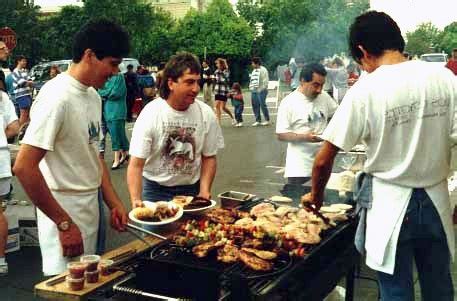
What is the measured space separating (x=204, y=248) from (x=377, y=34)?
4.56 feet

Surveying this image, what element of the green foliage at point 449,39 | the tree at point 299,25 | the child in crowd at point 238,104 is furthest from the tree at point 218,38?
the green foliage at point 449,39

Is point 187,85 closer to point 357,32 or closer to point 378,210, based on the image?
point 357,32

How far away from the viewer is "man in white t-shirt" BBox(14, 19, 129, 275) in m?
2.71

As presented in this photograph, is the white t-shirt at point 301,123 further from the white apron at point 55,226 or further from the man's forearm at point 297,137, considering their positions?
the white apron at point 55,226

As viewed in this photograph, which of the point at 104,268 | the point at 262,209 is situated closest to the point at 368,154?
the point at 262,209

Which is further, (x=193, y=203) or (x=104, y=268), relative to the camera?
(x=193, y=203)

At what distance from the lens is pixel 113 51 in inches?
114

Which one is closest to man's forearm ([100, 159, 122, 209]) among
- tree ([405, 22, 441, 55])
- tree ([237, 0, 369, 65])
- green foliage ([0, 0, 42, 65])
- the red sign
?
the red sign

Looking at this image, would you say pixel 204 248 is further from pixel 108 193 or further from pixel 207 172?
pixel 207 172

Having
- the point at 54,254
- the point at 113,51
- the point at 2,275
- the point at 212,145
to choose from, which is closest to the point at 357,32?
the point at 113,51

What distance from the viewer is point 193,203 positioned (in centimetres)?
370

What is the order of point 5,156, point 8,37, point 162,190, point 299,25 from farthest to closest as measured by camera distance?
point 299,25
point 8,37
point 5,156
point 162,190

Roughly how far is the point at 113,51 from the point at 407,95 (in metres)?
1.45

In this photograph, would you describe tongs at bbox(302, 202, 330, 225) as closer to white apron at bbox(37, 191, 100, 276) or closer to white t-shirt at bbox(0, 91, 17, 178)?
white apron at bbox(37, 191, 100, 276)
